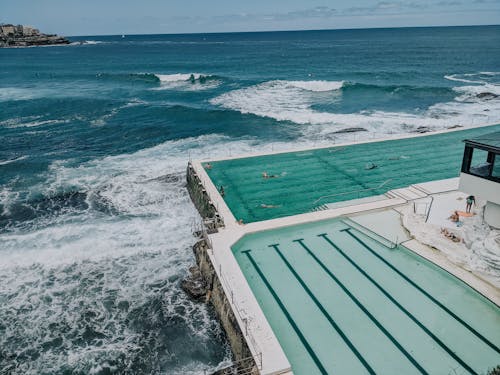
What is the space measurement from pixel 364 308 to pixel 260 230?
3.84m

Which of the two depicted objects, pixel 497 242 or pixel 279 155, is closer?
pixel 497 242

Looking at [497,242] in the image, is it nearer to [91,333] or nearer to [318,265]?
[318,265]

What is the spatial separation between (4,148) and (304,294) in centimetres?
2568

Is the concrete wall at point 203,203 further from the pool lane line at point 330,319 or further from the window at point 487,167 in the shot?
the window at point 487,167

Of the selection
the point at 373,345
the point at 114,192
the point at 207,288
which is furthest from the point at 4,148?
the point at 373,345

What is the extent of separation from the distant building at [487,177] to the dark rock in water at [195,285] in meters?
7.40

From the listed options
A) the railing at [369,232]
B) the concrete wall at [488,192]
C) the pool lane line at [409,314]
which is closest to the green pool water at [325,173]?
the railing at [369,232]

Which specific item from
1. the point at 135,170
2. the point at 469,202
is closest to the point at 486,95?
the point at 469,202

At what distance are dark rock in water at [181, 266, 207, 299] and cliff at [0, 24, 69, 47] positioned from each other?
15769cm

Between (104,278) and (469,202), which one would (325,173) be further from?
(104,278)

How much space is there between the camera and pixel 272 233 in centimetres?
1109

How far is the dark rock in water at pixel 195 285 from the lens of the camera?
1101 centimetres

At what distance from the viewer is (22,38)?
14438 cm

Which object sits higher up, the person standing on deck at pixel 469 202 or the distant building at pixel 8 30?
the distant building at pixel 8 30
